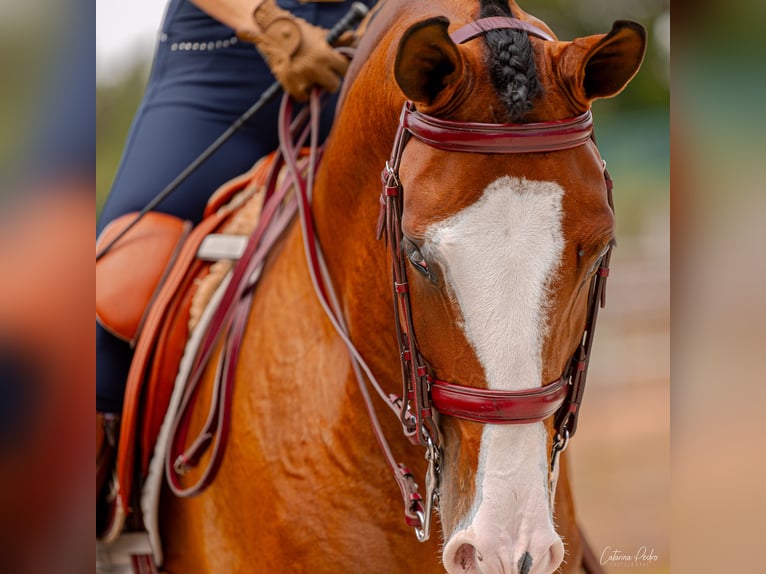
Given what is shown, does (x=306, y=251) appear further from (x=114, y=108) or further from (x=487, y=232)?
(x=114, y=108)

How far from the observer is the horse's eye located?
1120mm

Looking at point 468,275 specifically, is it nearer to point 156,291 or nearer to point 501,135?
point 501,135

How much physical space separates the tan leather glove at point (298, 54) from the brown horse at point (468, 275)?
0.33 m

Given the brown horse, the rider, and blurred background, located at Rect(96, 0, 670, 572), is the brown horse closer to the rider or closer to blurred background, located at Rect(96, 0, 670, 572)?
the rider

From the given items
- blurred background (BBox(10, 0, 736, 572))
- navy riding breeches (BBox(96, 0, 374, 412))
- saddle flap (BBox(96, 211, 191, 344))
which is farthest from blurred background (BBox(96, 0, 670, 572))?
saddle flap (BBox(96, 211, 191, 344))

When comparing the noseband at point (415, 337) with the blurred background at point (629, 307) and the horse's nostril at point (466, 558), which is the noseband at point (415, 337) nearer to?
the horse's nostril at point (466, 558)

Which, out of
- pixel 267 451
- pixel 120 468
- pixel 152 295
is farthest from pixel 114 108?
pixel 267 451

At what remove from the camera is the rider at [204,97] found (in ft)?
5.74

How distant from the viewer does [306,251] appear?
1.51 meters

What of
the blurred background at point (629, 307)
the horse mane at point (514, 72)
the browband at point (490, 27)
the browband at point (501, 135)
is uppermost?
the browband at point (490, 27)

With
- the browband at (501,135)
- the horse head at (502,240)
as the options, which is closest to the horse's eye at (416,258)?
the horse head at (502,240)

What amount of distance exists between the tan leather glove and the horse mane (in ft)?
2.30
